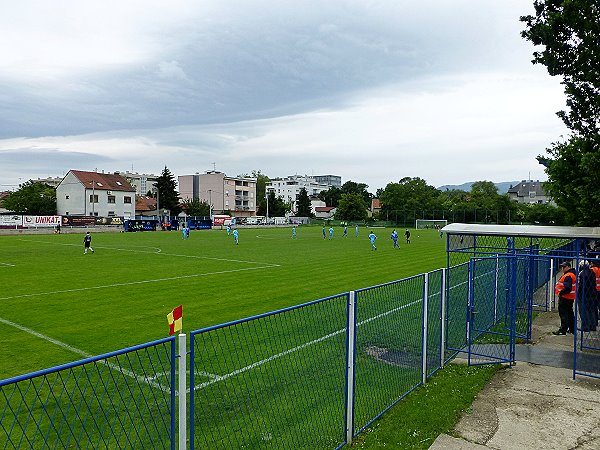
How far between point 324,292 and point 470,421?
10.2 m

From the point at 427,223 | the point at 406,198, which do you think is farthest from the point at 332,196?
the point at 427,223

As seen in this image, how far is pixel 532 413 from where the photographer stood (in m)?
6.53

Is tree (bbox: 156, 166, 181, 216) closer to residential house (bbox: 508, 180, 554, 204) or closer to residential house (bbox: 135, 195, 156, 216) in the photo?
residential house (bbox: 135, 195, 156, 216)

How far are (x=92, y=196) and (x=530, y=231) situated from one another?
8125 cm

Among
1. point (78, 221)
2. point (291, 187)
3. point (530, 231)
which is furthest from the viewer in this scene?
point (291, 187)

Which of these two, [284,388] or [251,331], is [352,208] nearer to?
[251,331]

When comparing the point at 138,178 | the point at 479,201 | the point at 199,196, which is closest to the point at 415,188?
the point at 479,201

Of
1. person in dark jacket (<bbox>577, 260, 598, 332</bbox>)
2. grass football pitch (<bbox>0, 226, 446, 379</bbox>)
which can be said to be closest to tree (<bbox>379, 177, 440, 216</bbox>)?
grass football pitch (<bbox>0, 226, 446, 379</bbox>)

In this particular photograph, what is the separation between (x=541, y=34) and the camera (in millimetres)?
15984

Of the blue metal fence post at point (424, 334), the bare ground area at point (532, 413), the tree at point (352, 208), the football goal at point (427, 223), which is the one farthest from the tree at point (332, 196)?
the blue metal fence post at point (424, 334)

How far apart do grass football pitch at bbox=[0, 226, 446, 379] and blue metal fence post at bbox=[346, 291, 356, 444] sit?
18.6 feet

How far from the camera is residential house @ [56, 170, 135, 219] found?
3248 inches

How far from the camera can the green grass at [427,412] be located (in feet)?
18.4

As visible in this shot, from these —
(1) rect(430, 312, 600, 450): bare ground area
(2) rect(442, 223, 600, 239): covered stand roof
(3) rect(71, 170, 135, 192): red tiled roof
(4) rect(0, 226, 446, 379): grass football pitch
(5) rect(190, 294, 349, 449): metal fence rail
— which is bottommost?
(4) rect(0, 226, 446, 379): grass football pitch
